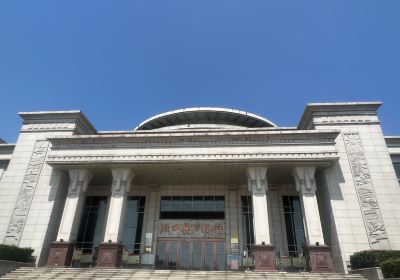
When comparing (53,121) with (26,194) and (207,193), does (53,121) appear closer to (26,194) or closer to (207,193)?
(26,194)

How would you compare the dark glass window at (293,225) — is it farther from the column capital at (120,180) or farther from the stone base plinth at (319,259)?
the column capital at (120,180)

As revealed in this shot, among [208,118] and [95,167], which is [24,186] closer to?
[95,167]

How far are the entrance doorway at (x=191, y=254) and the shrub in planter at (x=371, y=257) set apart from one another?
8.83m

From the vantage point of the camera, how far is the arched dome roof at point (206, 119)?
29375 mm

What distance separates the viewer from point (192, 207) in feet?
77.2

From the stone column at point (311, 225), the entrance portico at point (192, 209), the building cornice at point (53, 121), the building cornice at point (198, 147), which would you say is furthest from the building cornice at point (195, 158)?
the building cornice at point (53, 121)

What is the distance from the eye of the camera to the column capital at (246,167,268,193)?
19.9 m

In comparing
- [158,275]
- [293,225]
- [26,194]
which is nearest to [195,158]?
[158,275]

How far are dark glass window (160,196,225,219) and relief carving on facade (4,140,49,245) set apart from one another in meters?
10.1

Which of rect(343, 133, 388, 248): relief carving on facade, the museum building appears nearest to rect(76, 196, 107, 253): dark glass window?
the museum building

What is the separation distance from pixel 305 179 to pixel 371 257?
590cm

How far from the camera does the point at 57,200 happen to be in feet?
71.1

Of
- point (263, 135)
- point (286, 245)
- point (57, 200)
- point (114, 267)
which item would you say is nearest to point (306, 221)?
point (286, 245)

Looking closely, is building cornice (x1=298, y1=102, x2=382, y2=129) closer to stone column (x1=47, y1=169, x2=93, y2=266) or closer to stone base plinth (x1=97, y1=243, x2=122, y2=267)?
stone base plinth (x1=97, y1=243, x2=122, y2=267)
